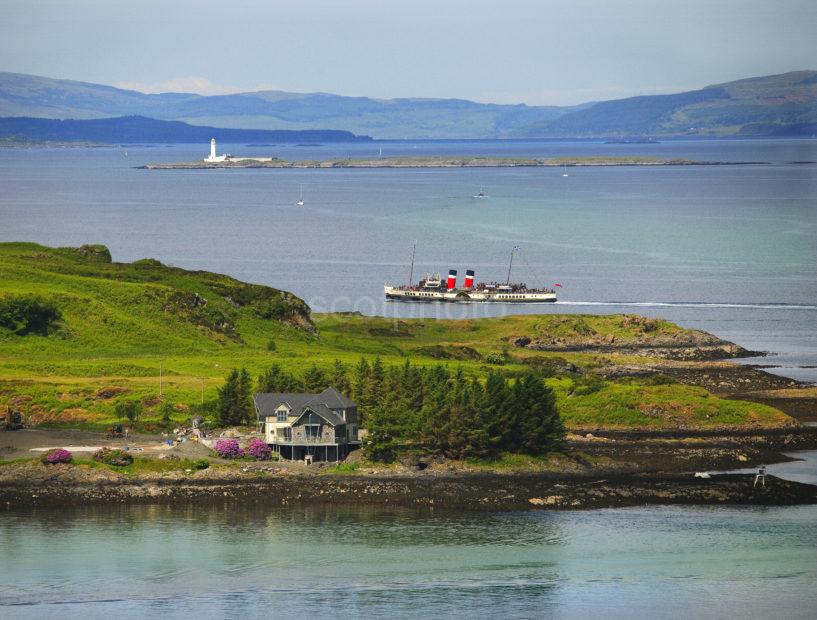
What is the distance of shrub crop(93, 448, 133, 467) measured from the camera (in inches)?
3004

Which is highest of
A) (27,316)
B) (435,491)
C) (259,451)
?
(27,316)

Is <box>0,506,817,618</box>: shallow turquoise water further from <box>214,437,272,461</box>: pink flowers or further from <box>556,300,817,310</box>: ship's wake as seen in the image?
<box>556,300,817,310</box>: ship's wake

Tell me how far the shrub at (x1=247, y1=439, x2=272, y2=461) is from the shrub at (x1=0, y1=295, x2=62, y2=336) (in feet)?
125

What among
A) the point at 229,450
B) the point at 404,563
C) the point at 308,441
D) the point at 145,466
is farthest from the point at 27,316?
the point at 404,563

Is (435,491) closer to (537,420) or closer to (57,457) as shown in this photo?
(537,420)

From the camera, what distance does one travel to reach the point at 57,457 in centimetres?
7556

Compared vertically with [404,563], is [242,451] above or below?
above

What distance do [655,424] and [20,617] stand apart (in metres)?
47.1

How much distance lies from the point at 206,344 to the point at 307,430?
36542 millimetres

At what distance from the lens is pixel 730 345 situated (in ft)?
428

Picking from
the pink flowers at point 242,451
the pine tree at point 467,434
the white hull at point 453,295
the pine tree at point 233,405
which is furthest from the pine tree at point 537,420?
the white hull at point 453,295

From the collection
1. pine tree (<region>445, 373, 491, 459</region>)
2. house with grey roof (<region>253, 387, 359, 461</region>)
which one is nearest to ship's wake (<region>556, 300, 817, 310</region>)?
pine tree (<region>445, 373, 491, 459</region>)

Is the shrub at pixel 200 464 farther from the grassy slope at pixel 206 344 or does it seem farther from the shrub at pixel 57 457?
the grassy slope at pixel 206 344

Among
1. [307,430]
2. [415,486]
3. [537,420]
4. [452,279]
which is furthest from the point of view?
[452,279]
